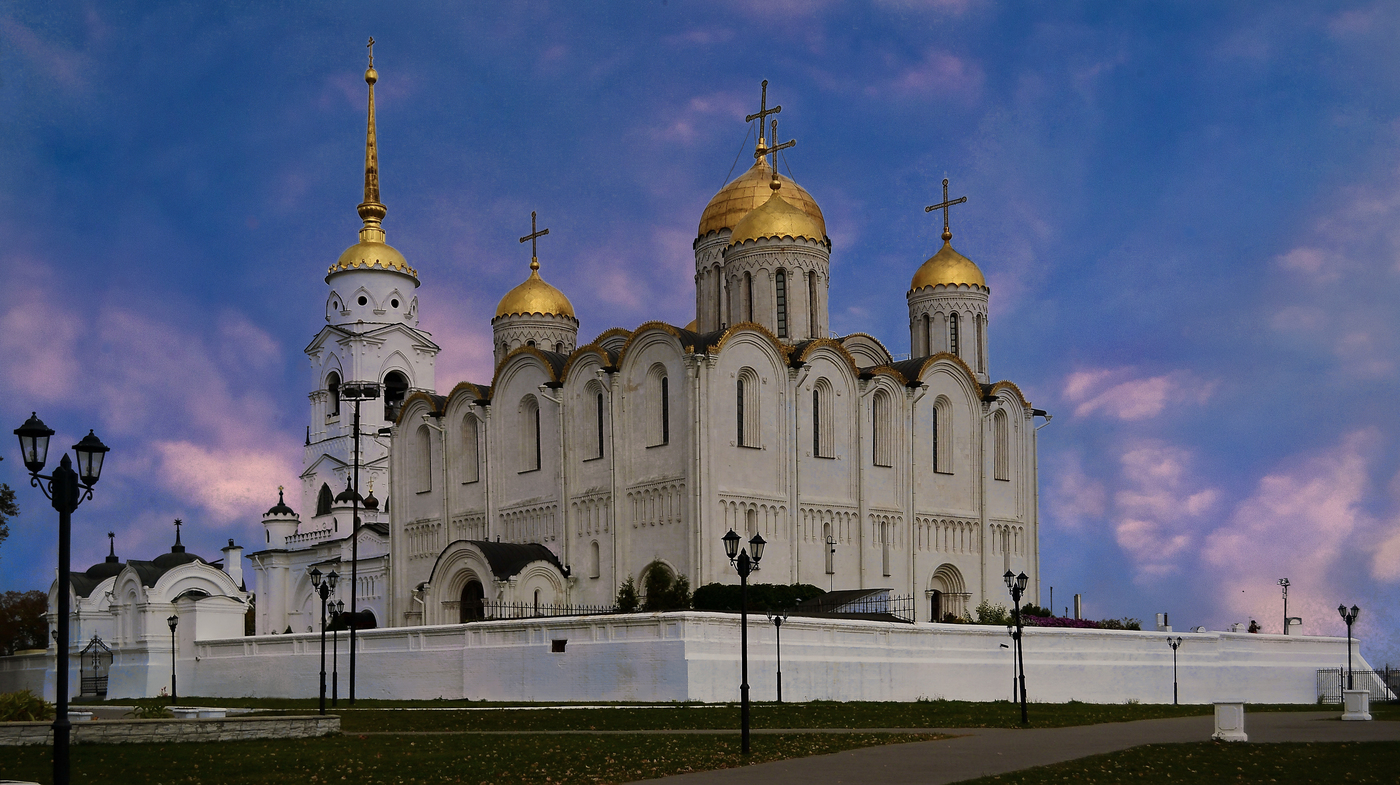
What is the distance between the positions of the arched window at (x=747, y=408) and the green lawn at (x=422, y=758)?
926 inches

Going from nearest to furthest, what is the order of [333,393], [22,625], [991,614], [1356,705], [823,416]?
[1356,705] < [823,416] < [991,614] < [22,625] < [333,393]

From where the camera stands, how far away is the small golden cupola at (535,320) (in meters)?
61.1

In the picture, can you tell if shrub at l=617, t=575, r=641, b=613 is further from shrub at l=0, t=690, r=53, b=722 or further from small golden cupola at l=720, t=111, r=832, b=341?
shrub at l=0, t=690, r=53, b=722

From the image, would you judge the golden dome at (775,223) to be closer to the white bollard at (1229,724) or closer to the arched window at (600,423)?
the arched window at (600,423)

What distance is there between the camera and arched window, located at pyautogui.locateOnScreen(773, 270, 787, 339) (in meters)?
50.2

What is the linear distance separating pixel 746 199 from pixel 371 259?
1073 inches

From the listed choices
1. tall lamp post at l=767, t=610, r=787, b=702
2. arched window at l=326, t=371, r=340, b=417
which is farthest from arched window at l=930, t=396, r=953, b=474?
arched window at l=326, t=371, r=340, b=417

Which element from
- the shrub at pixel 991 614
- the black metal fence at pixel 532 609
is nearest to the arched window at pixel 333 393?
the black metal fence at pixel 532 609

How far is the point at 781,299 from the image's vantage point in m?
50.3

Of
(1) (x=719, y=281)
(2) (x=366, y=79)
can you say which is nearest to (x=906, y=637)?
(1) (x=719, y=281)


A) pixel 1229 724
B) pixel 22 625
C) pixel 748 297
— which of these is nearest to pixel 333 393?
pixel 22 625

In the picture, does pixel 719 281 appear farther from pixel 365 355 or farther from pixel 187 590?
pixel 365 355

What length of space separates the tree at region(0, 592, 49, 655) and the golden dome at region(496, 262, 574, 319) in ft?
85.9

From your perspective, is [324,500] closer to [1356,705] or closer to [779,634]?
[779,634]
